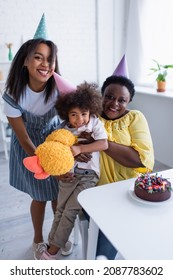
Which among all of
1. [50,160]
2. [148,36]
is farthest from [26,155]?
[148,36]

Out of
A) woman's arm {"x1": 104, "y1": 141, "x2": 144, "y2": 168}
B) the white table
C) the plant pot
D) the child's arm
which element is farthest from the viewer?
the plant pot

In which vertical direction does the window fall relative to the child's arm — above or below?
above

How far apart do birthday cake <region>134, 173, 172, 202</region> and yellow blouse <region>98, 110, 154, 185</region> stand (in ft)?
0.76

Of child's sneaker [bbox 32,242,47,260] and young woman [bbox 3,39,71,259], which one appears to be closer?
young woman [bbox 3,39,71,259]

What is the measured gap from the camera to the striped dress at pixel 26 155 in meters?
1.20

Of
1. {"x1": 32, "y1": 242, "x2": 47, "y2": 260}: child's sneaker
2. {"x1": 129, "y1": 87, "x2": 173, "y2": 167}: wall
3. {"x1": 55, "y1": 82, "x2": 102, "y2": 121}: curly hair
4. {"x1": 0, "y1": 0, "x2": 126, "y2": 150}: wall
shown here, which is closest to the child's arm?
{"x1": 55, "y1": 82, "x2": 102, "y2": 121}: curly hair

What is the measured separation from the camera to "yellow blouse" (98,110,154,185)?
1.07 meters

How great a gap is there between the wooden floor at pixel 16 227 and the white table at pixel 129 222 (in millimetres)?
729

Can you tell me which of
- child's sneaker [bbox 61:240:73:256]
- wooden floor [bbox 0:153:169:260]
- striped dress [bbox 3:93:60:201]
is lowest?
wooden floor [bbox 0:153:169:260]

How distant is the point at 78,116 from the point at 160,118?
1.84m

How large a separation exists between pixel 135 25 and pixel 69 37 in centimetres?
78

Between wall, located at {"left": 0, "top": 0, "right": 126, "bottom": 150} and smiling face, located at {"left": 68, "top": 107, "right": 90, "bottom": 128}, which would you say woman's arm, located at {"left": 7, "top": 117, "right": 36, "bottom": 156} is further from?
wall, located at {"left": 0, "top": 0, "right": 126, "bottom": 150}

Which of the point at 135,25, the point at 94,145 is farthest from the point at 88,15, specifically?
the point at 94,145

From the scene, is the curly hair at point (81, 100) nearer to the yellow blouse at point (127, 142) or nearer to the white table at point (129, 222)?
the yellow blouse at point (127, 142)
